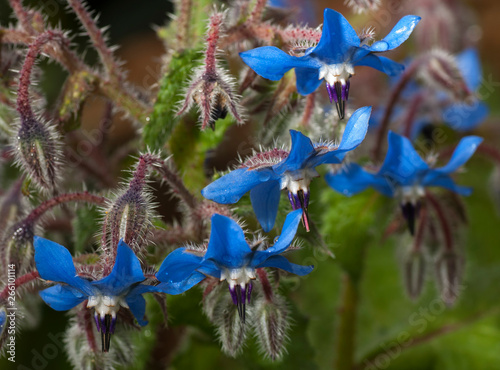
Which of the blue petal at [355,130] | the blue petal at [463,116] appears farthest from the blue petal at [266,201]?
the blue petal at [463,116]

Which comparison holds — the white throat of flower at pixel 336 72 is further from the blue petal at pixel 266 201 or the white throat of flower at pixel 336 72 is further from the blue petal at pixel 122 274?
the blue petal at pixel 122 274

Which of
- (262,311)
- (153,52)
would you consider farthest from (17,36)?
(153,52)

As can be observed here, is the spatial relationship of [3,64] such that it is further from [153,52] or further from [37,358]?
[153,52]

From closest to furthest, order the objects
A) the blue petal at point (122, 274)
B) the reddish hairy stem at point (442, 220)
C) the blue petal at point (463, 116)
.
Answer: the blue petal at point (122, 274)
the reddish hairy stem at point (442, 220)
the blue petal at point (463, 116)

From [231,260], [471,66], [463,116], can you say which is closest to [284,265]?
[231,260]

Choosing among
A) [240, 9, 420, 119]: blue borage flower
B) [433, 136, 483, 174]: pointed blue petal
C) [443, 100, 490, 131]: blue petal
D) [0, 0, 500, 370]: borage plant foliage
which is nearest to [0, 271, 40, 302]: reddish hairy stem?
[0, 0, 500, 370]: borage plant foliage

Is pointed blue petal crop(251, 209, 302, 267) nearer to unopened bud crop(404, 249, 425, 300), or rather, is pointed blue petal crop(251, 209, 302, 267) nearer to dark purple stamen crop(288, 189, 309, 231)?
dark purple stamen crop(288, 189, 309, 231)
